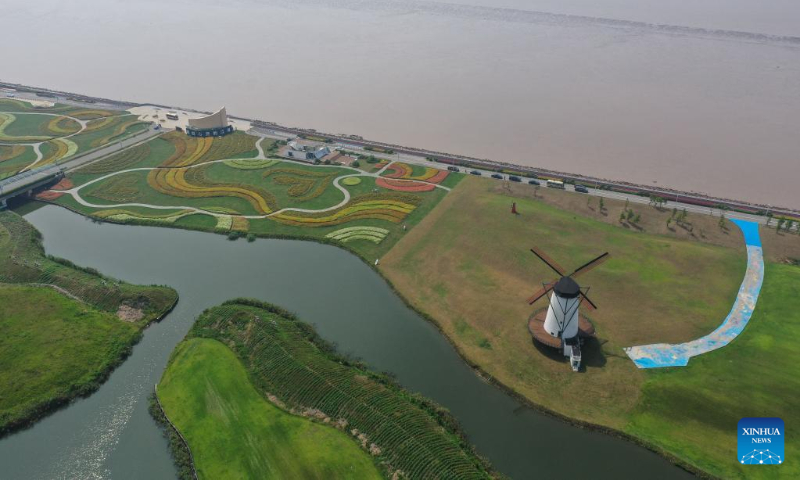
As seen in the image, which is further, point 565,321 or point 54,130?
point 54,130

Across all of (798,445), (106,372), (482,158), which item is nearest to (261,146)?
(482,158)

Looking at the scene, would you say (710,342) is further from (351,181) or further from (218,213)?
(218,213)

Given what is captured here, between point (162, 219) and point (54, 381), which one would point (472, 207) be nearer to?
point (162, 219)

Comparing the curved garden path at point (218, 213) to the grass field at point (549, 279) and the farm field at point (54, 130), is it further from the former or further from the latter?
the grass field at point (549, 279)

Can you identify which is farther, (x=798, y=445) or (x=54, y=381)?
(x=54, y=381)

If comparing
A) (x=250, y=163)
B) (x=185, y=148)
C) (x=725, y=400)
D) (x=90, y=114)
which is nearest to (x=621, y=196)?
(x=725, y=400)

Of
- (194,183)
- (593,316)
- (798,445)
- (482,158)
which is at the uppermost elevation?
(482,158)

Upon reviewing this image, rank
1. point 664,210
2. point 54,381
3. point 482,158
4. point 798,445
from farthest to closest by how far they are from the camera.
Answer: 1. point 482,158
2. point 664,210
3. point 54,381
4. point 798,445

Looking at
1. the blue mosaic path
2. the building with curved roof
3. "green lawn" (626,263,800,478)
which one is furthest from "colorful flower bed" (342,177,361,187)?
"green lawn" (626,263,800,478)
